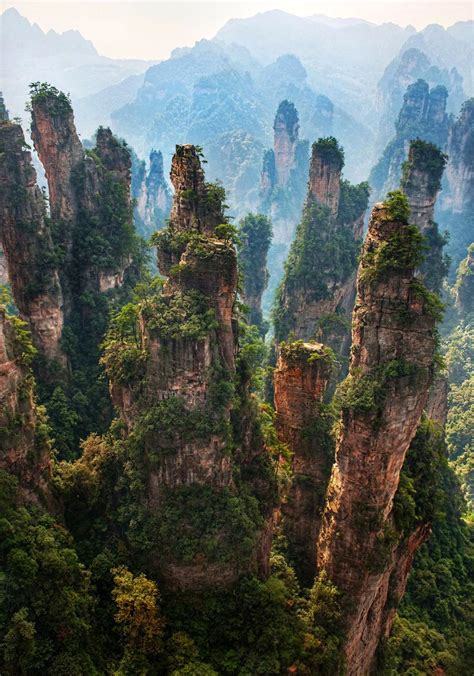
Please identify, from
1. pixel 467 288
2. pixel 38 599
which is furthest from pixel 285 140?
pixel 38 599

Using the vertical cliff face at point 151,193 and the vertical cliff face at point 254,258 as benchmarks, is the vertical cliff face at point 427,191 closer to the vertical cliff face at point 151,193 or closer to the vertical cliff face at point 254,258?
the vertical cliff face at point 254,258

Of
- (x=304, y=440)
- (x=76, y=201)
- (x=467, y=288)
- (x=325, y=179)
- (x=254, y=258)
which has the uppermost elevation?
(x=325, y=179)

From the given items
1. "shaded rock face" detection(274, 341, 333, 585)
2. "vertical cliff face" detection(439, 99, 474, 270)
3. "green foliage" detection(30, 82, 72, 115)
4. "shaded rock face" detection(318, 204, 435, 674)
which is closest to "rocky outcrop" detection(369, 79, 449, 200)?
"vertical cliff face" detection(439, 99, 474, 270)

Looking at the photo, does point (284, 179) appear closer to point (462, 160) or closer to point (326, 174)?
point (462, 160)

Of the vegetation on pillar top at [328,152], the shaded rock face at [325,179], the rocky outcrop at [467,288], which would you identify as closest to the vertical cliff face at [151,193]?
the rocky outcrop at [467,288]

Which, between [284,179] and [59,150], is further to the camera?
[284,179]

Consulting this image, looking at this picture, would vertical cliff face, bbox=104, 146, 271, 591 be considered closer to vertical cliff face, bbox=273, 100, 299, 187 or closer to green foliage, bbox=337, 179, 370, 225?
green foliage, bbox=337, 179, 370, 225
